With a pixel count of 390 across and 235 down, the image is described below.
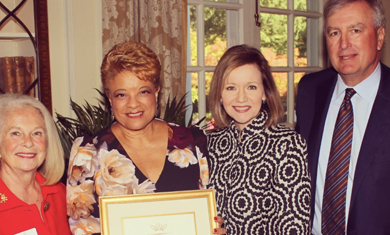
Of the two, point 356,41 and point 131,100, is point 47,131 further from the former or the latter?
point 356,41

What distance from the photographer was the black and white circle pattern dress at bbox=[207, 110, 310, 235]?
6.01ft

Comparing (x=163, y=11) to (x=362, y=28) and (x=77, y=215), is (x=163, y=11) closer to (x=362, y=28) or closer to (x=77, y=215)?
(x=362, y=28)

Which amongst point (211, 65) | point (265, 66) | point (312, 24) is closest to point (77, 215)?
point (265, 66)

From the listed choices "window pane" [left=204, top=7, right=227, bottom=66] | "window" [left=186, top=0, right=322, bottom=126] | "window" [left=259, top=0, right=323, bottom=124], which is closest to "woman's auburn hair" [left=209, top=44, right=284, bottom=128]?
"window" [left=186, top=0, right=322, bottom=126]

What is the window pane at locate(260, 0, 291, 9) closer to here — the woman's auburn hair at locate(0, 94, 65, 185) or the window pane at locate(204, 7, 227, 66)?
the window pane at locate(204, 7, 227, 66)

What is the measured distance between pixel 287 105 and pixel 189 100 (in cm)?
134

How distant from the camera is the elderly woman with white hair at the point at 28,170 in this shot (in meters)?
1.94

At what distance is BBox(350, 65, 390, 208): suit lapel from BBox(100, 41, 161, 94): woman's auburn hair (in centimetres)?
110

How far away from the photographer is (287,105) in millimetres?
4977

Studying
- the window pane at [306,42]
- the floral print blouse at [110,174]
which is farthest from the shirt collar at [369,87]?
the window pane at [306,42]

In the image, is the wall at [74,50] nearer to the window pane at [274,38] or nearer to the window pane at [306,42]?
the window pane at [274,38]

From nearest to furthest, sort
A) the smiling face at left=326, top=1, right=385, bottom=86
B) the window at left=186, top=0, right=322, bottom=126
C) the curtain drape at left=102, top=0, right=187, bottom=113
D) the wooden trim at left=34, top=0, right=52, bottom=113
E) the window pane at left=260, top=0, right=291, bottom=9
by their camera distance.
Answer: the smiling face at left=326, top=1, right=385, bottom=86 < the wooden trim at left=34, top=0, right=52, bottom=113 < the curtain drape at left=102, top=0, right=187, bottom=113 < the window at left=186, top=0, right=322, bottom=126 < the window pane at left=260, top=0, right=291, bottom=9

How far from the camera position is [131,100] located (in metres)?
1.98

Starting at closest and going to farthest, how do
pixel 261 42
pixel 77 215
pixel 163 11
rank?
pixel 77 215
pixel 163 11
pixel 261 42
